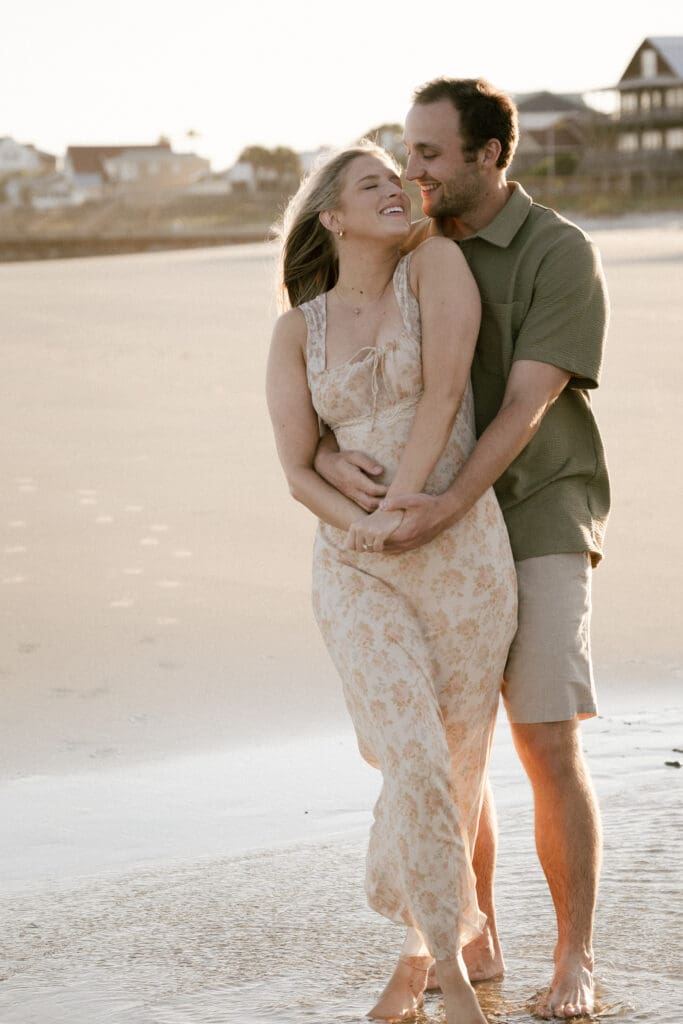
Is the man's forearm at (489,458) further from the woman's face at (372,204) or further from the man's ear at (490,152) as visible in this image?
the man's ear at (490,152)

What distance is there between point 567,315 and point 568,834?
1034 mm

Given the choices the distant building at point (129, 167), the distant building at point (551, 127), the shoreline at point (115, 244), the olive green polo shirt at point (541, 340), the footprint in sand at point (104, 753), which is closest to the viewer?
the olive green polo shirt at point (541, 340)

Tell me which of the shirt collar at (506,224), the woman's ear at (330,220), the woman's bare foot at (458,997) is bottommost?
the woman's bare foot at (458,997)

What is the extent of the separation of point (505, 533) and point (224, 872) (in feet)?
4.39

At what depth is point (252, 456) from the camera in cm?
996

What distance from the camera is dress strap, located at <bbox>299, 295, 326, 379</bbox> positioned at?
10.7 ft

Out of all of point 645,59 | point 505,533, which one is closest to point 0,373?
point 505,533

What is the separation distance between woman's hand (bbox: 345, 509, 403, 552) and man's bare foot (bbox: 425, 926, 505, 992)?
0.92 meters

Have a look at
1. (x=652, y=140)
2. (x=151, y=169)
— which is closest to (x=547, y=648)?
(x=652, y=140)

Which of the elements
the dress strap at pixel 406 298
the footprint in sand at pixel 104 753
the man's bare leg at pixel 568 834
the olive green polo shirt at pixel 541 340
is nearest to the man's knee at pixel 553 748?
the man's bare leg at pixel 568 834

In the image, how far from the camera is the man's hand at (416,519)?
3.08 metres

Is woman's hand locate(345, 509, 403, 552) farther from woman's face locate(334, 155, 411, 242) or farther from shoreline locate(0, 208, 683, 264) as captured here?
shoreline locate(0, 208, 683, 264)

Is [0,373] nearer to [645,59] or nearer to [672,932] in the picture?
[672,932]

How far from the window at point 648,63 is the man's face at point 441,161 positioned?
5890 centimetres
